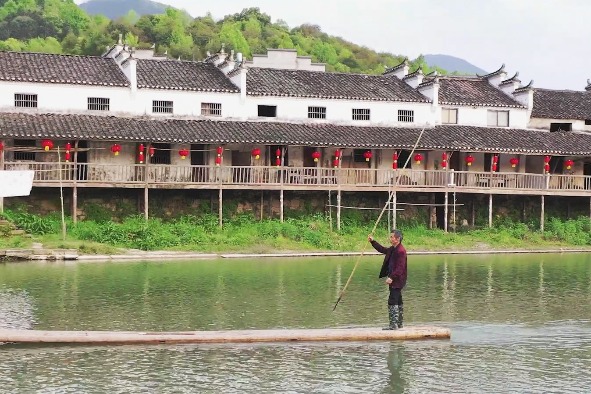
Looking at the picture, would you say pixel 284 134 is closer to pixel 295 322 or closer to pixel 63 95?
pixel 63 95

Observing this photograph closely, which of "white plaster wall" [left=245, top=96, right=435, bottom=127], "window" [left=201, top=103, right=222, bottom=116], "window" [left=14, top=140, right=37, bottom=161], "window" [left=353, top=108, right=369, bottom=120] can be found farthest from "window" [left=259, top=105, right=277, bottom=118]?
"window" [left=14, top=140, right=37, bottom=161]

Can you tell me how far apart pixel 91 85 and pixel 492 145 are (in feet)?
61.1

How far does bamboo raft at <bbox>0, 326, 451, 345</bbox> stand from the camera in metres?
17.1

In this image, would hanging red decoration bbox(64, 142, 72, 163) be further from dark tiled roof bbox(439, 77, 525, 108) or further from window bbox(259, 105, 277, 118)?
dark tiled roof bbox(439, 77, 525, 108)

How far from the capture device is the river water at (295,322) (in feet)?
49.4

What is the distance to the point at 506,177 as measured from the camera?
46.5 m

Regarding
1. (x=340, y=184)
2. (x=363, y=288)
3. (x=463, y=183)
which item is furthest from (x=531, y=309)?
(x=463, y=183)

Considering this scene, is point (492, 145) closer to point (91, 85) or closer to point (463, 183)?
point (463, 183)

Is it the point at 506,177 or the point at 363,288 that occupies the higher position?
the point at 506,177

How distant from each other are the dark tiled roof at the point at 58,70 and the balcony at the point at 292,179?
13.3 feet

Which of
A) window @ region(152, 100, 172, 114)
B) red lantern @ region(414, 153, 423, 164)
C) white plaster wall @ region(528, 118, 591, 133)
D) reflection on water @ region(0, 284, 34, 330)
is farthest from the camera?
white plaster wall @ region(528, 118, 591, 133)

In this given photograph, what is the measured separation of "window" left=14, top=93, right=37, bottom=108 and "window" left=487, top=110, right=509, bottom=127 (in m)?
22.5

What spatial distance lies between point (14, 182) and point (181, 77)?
2722 cm

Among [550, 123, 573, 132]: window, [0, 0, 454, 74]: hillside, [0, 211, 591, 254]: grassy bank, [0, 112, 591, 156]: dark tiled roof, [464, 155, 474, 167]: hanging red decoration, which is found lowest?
[0, 211, 591, 254]: grassy bank
